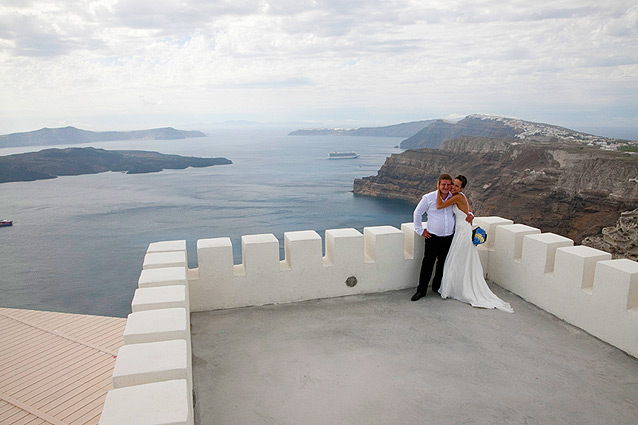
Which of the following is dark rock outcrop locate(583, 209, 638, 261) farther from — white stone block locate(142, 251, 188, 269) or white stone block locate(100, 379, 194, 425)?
white stone block locate(100, 379, 194, 425)

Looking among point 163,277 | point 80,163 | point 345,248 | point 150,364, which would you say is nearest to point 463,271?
point 345,248

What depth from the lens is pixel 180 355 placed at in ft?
7.43

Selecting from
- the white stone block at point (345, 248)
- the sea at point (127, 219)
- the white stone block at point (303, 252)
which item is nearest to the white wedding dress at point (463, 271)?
the white stone block at point (345, 248)

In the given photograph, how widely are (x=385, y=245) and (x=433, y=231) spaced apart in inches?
18.5

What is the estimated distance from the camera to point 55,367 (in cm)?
798

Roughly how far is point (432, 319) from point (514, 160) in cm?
6083

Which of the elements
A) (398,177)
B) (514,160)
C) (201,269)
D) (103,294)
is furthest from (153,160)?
(201,269)

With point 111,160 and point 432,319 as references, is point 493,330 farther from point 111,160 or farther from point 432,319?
point 111,160

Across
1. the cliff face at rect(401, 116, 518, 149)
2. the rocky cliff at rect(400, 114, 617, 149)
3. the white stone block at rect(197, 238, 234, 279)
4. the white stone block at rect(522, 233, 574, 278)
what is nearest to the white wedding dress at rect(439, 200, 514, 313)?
the white stone block at rect(522, 233, 574, 278)

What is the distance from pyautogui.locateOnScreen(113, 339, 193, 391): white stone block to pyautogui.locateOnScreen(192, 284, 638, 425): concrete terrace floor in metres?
0.59

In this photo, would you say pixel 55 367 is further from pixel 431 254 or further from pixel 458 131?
pixel 458 131

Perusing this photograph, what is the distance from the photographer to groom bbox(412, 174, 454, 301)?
4.23 meters

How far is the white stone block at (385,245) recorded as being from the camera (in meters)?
4.38

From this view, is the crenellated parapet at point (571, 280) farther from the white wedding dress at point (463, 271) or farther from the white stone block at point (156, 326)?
the white stone block at point (156, 326)
